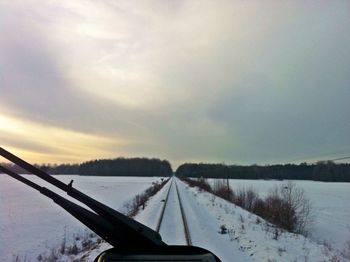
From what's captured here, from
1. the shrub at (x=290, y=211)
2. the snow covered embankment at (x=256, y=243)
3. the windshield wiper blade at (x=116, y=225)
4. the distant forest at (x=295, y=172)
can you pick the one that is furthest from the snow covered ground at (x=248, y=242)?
the distant forest at (x=295, y=172)

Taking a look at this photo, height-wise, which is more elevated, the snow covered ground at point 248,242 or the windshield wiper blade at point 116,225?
the windshield wiper blade at point 116,225

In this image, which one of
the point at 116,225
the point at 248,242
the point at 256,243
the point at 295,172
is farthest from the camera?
the point at 295,172

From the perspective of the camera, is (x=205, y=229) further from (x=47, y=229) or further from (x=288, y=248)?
(x=47, y=229)

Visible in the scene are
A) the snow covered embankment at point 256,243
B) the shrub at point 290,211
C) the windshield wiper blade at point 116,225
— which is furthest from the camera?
the shrub at point 290,211

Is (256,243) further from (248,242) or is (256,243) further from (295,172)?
(295,172)

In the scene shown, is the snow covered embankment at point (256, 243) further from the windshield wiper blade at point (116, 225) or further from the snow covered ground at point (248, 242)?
the windshield wiper blade at point (116, 225)

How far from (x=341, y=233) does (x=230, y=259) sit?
579 inches

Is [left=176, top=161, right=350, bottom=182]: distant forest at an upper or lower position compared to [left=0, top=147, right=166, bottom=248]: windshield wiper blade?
upper

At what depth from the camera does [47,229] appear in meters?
19.9

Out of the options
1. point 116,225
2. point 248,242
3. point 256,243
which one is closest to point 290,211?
point 248,242

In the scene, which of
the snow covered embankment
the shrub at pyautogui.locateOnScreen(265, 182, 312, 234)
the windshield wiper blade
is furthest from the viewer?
the shrub at pyautogui.locateOnScreen(265, 182, 312, 234)

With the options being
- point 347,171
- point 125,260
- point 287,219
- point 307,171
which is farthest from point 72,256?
point 307,171

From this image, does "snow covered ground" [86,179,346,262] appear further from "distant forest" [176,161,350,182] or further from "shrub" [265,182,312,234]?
"distant forest" [176,161,350,182]

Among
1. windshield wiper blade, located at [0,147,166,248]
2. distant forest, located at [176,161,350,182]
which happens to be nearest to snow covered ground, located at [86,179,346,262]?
windshield wiper blade, located at [0,147,166,248]
